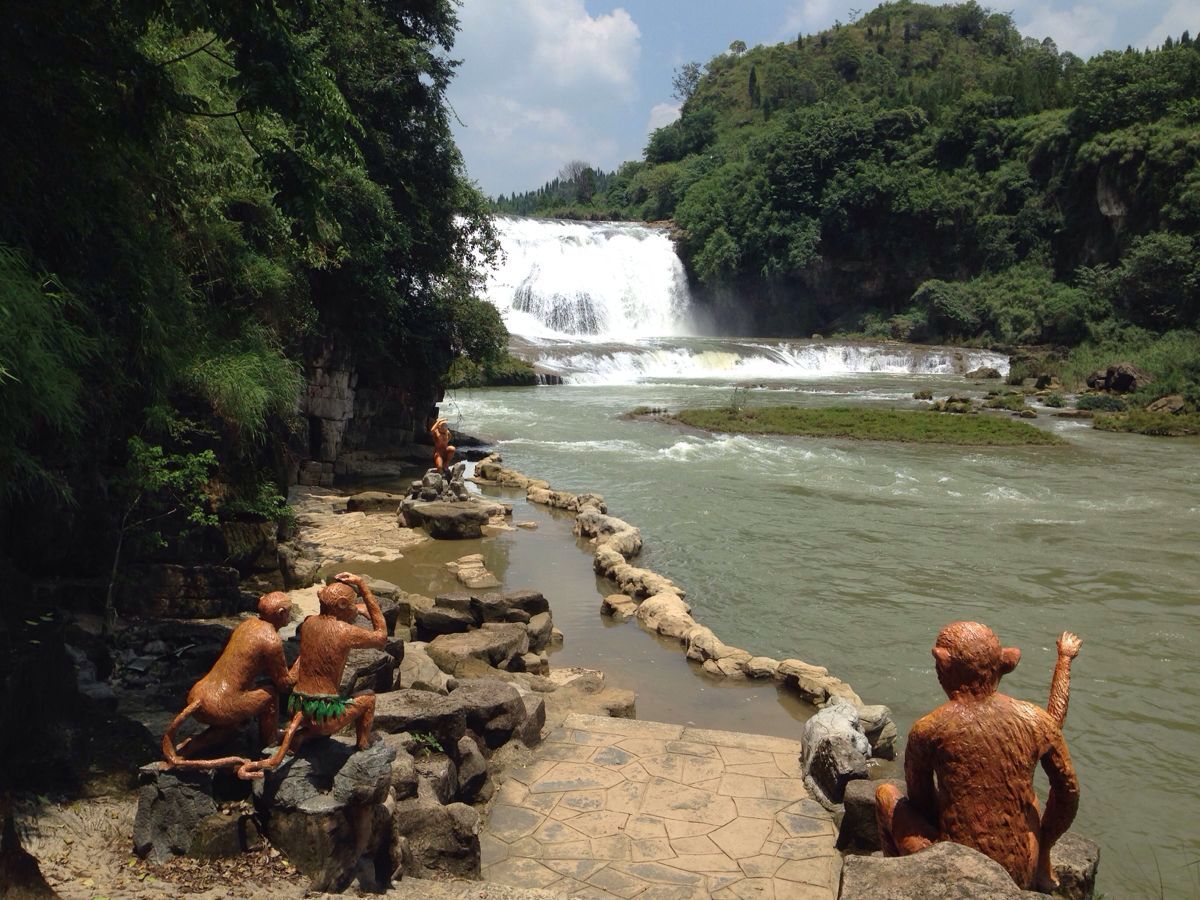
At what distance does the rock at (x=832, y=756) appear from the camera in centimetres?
534

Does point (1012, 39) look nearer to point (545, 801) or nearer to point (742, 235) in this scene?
point (742, 235)

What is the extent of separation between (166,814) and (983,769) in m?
3.38

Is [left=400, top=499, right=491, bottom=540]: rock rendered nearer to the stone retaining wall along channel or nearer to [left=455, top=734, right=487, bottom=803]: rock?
the stone retaining wall along channel

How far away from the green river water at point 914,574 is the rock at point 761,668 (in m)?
0.27

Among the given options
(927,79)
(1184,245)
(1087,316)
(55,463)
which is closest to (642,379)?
(1087,316)

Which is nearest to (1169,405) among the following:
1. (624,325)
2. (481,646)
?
(481,646)

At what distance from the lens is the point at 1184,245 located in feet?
124

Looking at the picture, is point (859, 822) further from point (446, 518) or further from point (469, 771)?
point (446, 518)

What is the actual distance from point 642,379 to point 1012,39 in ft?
241

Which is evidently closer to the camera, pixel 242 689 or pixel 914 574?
pixel 242 689

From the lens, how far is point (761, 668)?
796 centimetres

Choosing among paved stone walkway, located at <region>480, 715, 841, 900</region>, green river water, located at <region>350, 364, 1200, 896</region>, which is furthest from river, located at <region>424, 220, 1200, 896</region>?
paved stone walkway, located at <region>480, 715, 841, 900</region>

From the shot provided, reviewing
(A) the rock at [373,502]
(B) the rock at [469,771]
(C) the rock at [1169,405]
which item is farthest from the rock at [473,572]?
(C) the rock at [1169,405]

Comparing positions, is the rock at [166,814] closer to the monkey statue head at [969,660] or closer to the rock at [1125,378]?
the monkey statue head at [969,660]
